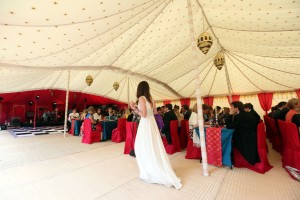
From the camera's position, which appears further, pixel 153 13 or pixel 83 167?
pixel 153 13

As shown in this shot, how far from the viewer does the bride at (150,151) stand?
7.61ft

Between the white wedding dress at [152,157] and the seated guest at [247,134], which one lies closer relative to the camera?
the white wedding dress at [152,157]

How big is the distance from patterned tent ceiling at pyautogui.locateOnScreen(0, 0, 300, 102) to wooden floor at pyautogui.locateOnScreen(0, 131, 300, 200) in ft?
8.07

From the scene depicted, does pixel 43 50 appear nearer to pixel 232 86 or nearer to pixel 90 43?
pixel 90 43

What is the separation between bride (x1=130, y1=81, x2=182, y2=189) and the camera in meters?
2.32

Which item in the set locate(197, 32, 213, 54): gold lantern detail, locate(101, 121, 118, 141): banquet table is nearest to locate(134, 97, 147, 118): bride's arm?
locate(197, 32, 213, 54): gold lantern detail

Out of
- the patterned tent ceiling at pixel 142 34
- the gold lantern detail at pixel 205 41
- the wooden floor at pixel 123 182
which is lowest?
the wooden floor at pixel 123 182

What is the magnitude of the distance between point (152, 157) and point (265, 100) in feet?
31.1

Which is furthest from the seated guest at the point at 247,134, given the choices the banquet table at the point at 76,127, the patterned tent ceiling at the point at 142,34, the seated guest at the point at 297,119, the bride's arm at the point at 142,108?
the banquet table at the point at 76,127

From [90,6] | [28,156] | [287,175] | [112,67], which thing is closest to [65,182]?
[28,156]

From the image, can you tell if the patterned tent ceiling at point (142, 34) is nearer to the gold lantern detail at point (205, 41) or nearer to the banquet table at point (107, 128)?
the gold lantern detail at point (205, 41)

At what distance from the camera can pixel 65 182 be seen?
99.5 inches

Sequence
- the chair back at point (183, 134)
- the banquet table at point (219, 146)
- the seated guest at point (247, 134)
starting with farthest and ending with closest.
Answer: the chair back at point (183, 134)
the banquet table at point (219, 146)
the seated guest at point (247, 134)

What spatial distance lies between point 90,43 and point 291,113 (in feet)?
14.5
